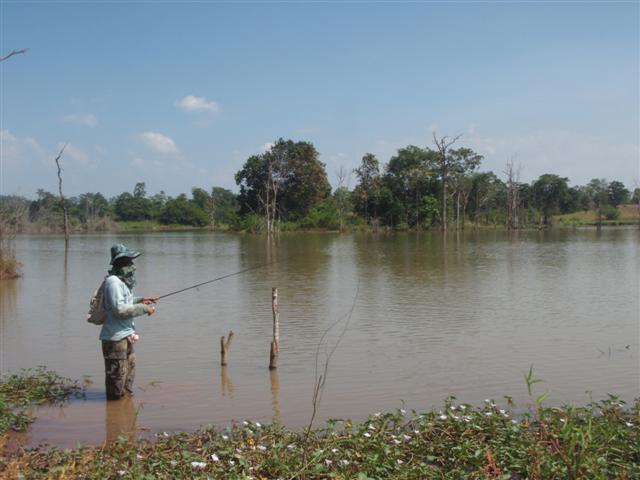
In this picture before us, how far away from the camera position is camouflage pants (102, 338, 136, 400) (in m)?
6.77

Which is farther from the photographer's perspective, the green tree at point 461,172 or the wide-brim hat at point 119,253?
the green tree at point 461,172

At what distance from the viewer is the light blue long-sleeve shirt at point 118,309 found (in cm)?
659

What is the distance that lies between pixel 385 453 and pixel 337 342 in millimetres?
5899

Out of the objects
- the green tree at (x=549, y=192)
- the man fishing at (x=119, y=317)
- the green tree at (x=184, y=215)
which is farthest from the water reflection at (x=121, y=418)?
the green tree at (x=184, y=215)

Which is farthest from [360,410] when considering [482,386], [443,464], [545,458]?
[545,458]

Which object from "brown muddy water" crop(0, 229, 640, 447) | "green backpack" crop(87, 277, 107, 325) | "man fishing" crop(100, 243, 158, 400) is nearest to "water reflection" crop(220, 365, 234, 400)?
"brown muddy water" crop(0, 229, 640, 447)

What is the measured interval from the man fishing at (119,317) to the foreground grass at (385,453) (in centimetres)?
149

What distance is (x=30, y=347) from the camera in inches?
416

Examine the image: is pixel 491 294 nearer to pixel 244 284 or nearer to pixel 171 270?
pixel 244 284

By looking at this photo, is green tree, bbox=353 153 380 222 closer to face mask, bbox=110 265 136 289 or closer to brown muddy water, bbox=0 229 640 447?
brown muddy water, bbox=0 229 640 447

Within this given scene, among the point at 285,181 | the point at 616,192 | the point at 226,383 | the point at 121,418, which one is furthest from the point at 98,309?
the point at 616,192

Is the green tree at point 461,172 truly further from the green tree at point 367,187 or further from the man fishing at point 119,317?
the man fishing at point 119,317

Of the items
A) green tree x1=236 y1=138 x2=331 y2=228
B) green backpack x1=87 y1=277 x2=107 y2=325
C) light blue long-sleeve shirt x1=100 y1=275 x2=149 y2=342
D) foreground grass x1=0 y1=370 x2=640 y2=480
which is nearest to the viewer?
foreground grass x1=0 y1=370 x2=640 y2=480

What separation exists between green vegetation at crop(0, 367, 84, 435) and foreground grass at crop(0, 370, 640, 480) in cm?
119
